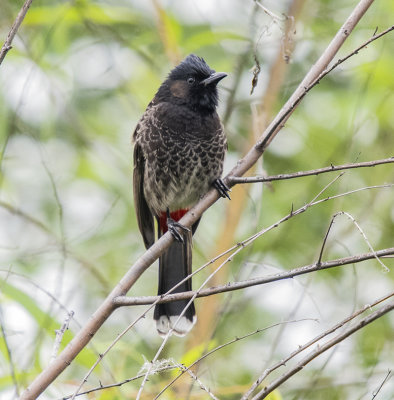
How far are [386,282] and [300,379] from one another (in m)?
0.94

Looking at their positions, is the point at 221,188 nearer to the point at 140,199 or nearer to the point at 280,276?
the point at 140,199

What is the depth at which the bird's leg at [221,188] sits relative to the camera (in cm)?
313

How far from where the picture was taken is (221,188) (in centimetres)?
323

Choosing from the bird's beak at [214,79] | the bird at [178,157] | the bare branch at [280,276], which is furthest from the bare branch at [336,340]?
the bird's beak at [214,79]

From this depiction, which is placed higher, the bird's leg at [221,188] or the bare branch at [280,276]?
the bird's leg at [221,188]

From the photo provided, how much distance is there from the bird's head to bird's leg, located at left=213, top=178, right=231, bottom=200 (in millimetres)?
415

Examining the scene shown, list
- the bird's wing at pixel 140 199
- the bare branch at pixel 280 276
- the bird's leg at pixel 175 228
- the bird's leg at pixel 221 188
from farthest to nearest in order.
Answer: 1. the bird's wing at pixel 140 199
2. the bird's leg at pixel 221 188
3. the bird's leg at pixel 175 228
4. the bare branch at pixel 280 276

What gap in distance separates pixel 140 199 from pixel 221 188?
0.73 meters

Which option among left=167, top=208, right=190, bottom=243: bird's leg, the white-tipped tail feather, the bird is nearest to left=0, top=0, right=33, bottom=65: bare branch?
left=167, top=208, right=190, bottom=243: bird's leg

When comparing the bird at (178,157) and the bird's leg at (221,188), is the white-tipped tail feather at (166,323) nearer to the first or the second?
the bird at (178,157)

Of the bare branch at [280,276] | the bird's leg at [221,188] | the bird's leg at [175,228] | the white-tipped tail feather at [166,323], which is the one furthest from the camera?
the white-tipped tail feather at [166,323]

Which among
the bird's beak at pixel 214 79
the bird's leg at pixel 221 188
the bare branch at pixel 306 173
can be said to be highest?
the bird's beak at pixel 214 79

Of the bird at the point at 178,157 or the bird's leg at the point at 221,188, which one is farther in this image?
the bird at the point at 178,157

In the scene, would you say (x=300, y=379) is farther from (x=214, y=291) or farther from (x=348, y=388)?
(x=214, y=291)
